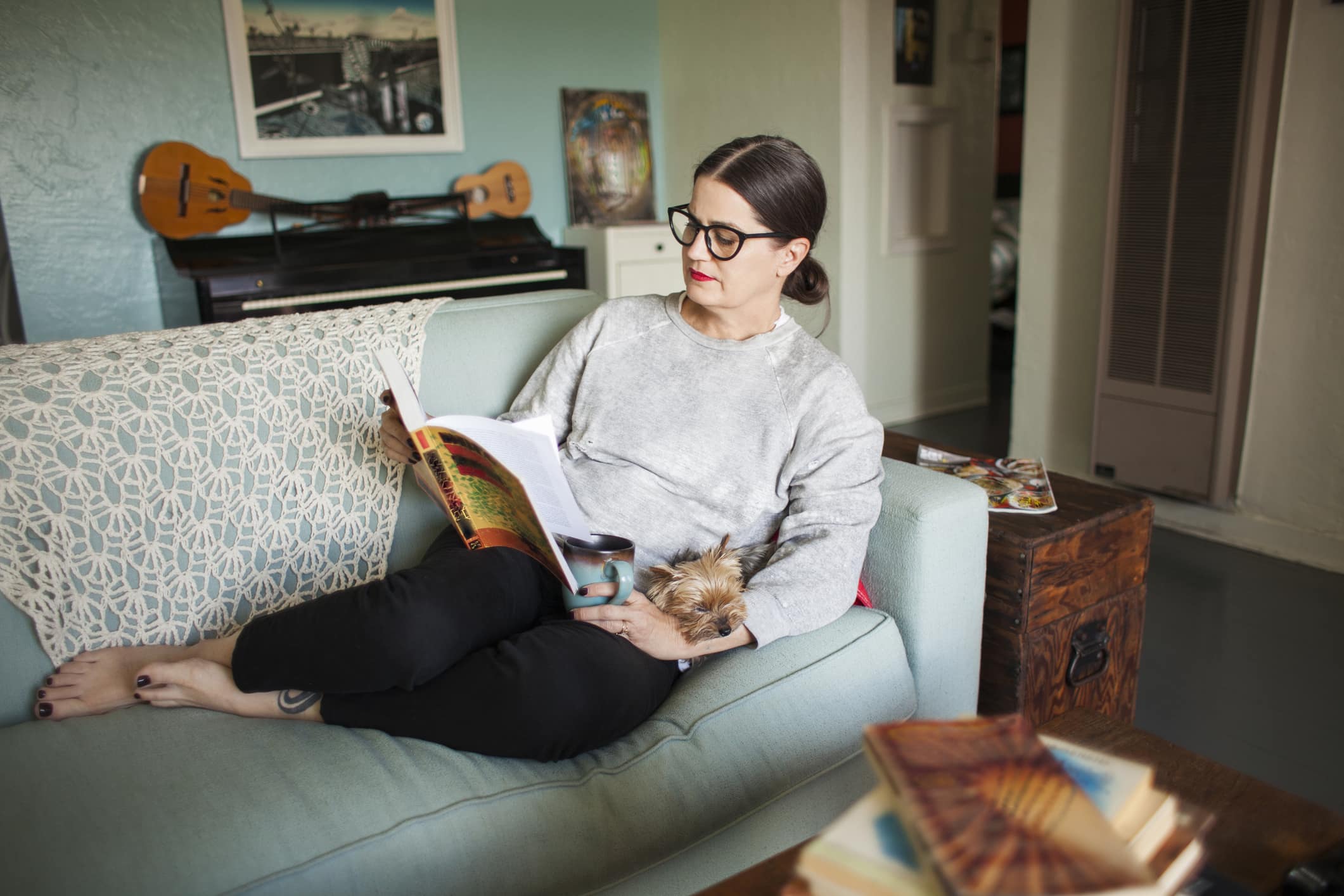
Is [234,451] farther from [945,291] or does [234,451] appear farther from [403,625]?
[945,291]

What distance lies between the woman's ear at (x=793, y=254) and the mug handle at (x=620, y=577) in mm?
526

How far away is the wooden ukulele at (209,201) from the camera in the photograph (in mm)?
3404

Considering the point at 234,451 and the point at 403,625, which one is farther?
the point at 234,451

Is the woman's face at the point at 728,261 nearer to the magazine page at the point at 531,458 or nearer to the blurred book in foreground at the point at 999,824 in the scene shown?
the magazine page at the point at 531,458

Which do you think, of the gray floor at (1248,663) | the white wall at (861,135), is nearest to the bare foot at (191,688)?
the gray floor at (1248,663)

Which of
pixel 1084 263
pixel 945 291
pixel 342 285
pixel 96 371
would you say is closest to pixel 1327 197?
pixel 1084 263

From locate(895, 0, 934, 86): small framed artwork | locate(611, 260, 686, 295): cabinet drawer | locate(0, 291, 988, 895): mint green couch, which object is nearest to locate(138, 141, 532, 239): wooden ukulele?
locate(611, 260, 686, 295): cabinet drawer

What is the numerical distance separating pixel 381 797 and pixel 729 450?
2.24 ft

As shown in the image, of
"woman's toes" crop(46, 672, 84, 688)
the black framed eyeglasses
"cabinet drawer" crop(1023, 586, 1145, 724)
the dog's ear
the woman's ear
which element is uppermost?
the black framed eyeglasses

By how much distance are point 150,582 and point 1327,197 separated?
107 inches

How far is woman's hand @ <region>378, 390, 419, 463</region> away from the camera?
1395 millimetres

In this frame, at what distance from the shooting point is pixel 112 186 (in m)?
3.39

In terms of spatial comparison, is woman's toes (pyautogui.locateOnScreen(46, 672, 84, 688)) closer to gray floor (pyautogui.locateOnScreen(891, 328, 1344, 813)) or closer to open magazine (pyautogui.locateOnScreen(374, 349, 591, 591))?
open magazine (pyautogui.locateOnScreen(374, 349, 591, 591))

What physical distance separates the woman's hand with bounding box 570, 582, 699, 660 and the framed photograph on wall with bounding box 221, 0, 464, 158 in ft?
10.1
